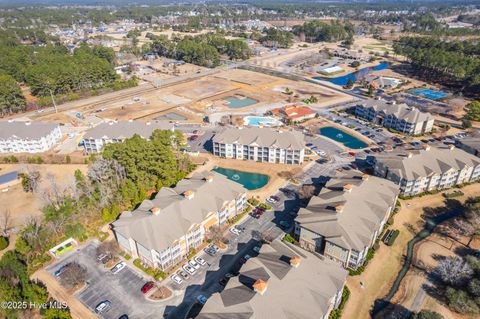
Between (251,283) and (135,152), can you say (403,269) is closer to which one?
(251,283)

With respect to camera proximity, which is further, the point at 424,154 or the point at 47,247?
the point at 424,154

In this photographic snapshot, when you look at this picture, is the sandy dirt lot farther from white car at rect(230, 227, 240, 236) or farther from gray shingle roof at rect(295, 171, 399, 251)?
white car at rect(230, 227, 240, 236)

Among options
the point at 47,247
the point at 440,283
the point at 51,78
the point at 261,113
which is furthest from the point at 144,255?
the point at 51,78

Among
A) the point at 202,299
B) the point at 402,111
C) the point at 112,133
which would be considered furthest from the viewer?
the point at 402,111

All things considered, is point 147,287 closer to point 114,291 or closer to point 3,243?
point 114,291

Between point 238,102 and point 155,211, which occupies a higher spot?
point 155,211

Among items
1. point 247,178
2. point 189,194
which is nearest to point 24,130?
point 189,194
